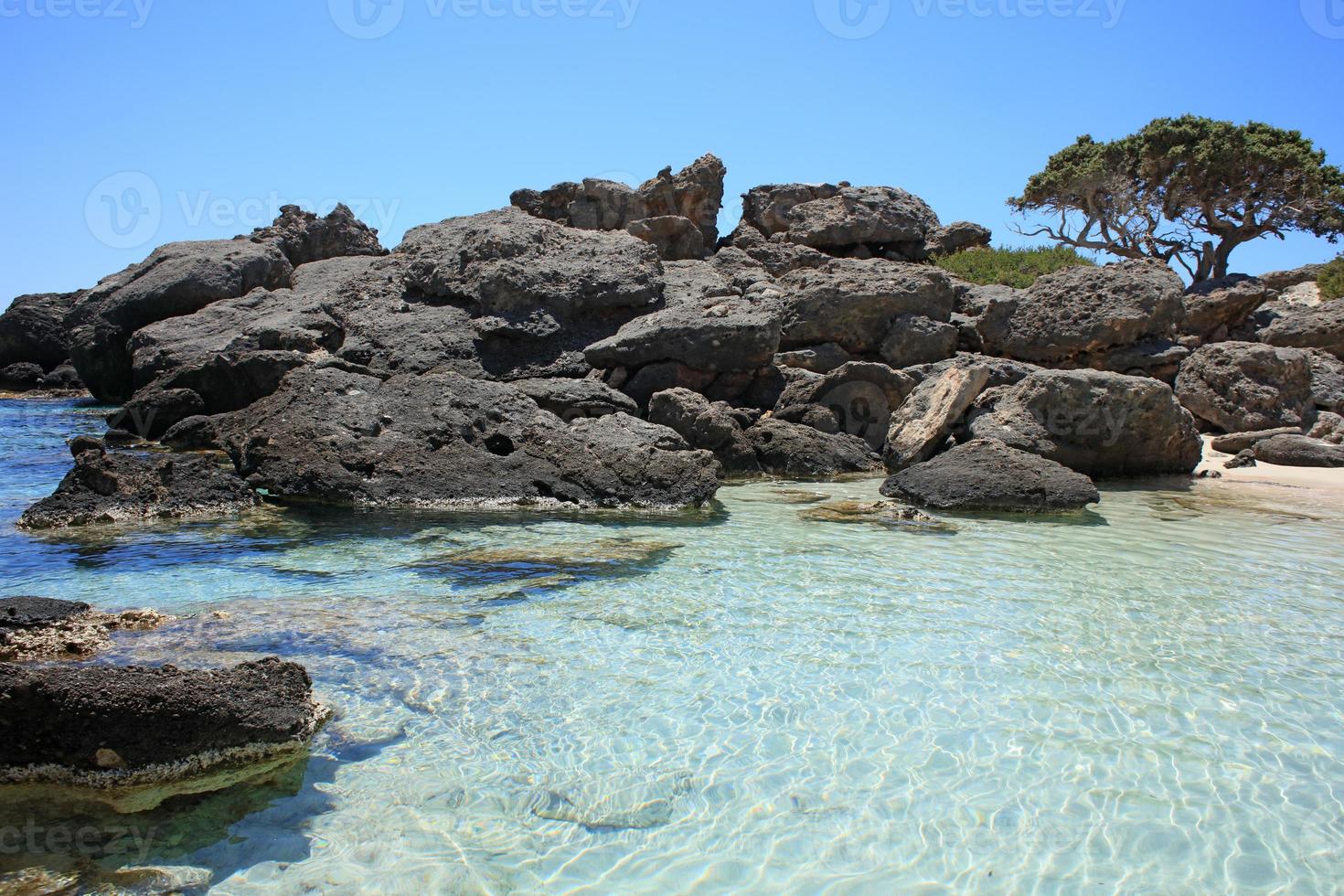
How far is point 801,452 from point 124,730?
34.2ft

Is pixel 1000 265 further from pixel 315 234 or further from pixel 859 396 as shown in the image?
pixel 315 234

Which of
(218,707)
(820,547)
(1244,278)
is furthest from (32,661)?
(1244,278)

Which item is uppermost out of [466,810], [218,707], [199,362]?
[199,362]

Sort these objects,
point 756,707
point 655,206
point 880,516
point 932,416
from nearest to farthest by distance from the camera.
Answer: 1. point 756,707
2. point 880,516
3. point 932,416
4. point 655,206

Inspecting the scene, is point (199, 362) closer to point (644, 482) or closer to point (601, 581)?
point (644, 482)

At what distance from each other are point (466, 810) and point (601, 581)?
3525mm

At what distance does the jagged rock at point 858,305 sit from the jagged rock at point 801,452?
3645 millimetres

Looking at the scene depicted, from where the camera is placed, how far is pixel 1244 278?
2203cm

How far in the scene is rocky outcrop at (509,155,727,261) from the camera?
21.8m

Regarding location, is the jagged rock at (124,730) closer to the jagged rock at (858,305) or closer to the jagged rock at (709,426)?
the jagged rock at (709,426)

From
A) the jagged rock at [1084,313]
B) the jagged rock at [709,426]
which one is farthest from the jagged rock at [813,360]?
the jagged rock at [709,426]

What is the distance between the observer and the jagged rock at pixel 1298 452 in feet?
47.5

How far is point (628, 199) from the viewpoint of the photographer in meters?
22.6

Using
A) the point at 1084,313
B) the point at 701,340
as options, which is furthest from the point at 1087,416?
the point at 701,340
